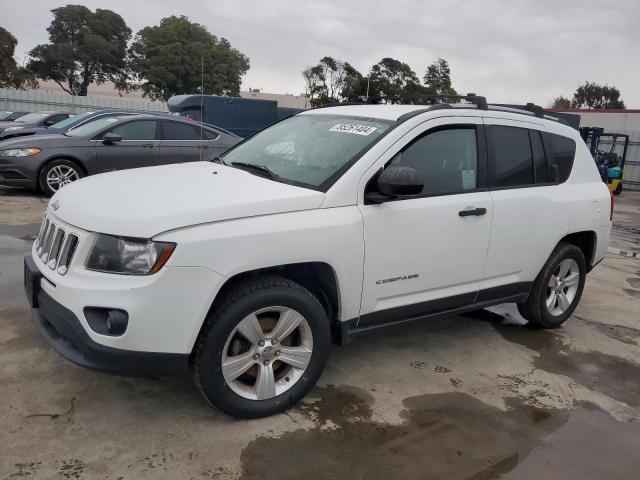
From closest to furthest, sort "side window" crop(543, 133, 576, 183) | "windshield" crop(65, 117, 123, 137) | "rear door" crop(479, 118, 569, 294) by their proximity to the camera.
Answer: "rear door" crop(479, 118, 569, 294)
"side window" crop(543, 133, 576, 183)
"windshield" crop(65, 117, 123, 137)

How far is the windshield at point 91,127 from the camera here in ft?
31.2

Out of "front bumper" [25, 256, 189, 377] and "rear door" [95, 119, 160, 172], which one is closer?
"front bumper" [25, 256, 189, 377]

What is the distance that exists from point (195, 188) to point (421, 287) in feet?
5.12

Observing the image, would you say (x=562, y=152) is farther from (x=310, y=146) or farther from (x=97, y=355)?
(x=97, y=355)

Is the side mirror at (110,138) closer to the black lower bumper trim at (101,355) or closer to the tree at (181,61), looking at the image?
the black lower bumper trim at (101,355)

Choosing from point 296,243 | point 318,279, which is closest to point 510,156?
point 318,279

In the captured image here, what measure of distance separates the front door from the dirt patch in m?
0.56

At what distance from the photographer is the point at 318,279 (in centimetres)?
334

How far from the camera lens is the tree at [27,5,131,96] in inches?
2014

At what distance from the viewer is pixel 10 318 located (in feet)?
14.1

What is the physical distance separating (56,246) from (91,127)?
291 inches

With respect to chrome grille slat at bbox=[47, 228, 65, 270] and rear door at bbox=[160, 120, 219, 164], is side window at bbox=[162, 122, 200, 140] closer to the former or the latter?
rear door at bbox=[160, 120, 219, 164]

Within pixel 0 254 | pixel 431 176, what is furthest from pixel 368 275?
pixel 0 254

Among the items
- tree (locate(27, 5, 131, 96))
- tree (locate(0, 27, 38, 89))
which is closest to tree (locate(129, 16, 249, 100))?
tree (locate(27, 5, 131, 96))
